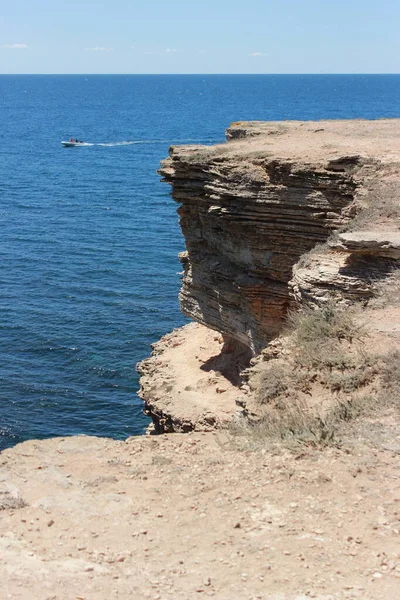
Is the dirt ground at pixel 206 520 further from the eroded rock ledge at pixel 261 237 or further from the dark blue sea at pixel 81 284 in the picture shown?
the dark blue sea at pixel 81 284

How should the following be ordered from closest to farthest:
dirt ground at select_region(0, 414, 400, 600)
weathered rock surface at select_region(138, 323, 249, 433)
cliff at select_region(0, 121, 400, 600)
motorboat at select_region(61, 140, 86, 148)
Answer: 1. dirt ground at select_region(0, 414, 400, 600)
2. cliff at select_region(0, 121, 400, 600)
3. weathered rock surface at select_region(138, 323, 249, 433)
4. motorboat at select_region(61, 140, 86, 148)

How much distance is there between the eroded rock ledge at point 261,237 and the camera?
18188 millimetres

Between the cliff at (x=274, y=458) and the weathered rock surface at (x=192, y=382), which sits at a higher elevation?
the cliff at (x=274, y=458)

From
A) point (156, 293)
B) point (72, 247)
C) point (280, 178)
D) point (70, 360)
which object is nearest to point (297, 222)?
point (280, 178)

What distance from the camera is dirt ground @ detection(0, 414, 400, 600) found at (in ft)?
29.7

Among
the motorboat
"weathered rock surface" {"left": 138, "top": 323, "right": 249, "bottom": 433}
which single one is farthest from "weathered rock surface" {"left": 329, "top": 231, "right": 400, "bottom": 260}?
the motorboat

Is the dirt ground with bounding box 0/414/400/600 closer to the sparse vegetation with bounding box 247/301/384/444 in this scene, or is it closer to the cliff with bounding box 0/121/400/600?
the cliff with bounding box 0/121/400/600

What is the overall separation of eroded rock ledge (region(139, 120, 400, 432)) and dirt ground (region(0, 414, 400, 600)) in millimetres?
6210

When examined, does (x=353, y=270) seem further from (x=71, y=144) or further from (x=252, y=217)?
(x=71, y=144)

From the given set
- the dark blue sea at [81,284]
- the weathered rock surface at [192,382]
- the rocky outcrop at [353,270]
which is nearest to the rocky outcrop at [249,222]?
the weathered rock surface at [192,382]

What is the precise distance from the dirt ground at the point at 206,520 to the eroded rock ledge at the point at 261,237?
6210 mm

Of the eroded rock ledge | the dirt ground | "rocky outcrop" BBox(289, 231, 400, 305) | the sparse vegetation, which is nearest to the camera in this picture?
the dirt ground

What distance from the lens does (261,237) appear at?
75.9 feet

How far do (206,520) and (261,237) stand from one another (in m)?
13.8
